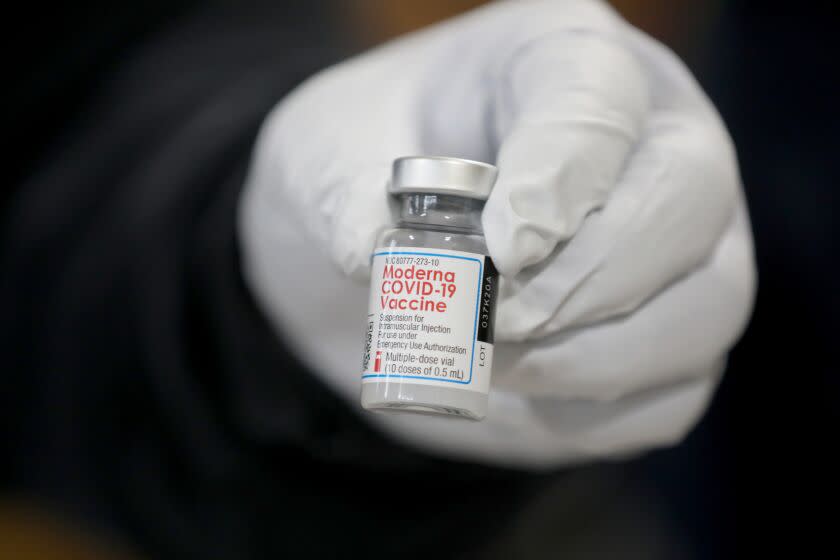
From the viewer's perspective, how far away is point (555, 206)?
583 mm

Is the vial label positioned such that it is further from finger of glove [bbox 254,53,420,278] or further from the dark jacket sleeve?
the dark jacket sleeve

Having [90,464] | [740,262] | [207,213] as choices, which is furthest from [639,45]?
[90,464]

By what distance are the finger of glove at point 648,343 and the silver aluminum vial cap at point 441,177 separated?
0.18 m

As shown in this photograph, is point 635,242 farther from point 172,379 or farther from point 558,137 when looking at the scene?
point 172,379

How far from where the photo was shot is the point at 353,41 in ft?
4.20

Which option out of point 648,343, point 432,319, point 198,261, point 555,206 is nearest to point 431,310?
point 432,319

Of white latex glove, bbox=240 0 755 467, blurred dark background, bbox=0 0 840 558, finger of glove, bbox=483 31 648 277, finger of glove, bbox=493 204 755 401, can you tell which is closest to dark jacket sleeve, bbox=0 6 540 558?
blurred dark background, bbox=0 0 840 558

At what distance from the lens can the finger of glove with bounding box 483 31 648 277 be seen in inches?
22.1

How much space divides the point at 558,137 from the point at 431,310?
0.63 ft

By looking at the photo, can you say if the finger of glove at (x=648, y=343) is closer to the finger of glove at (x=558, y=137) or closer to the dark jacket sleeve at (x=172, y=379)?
the finger of glove at (x=558, y=137)

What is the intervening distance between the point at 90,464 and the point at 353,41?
78 centimetres

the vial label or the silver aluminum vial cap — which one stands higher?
the silver aluminum vial cap

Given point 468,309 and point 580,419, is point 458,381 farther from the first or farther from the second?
point 580,419

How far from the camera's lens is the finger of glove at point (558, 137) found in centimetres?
56
